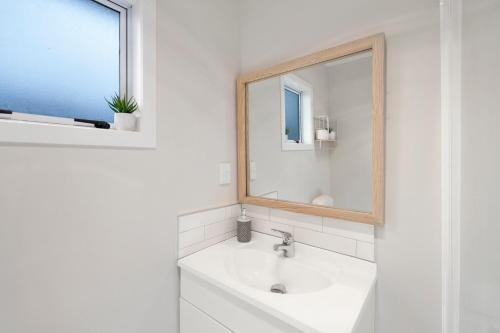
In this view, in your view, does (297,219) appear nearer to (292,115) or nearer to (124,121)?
(292,115)

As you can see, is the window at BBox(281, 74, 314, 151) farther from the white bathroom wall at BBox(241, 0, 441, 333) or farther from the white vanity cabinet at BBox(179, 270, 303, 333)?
the white vanity cabinet at BBox(179, 270, 303, 333)

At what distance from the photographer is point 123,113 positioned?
0.89 meters

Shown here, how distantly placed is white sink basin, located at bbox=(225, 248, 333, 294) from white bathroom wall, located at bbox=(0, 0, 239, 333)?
292mm

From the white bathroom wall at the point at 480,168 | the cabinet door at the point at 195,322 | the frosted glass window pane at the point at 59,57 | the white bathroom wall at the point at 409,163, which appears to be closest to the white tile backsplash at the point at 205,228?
the cabinet door at the point at 195,322

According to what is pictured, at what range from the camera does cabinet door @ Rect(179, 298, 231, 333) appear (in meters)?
0.87

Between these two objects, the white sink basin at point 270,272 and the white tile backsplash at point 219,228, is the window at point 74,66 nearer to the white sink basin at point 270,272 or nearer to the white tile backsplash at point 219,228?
the white tile backsplash at point 219,228

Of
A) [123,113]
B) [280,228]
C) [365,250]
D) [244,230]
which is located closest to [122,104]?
[123,113]

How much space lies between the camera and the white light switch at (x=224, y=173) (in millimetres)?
1248

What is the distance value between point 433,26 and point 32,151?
136 centimetres

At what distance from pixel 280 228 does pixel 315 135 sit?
1.70 feet

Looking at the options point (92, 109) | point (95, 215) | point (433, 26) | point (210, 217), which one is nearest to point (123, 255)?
point (95, 215)

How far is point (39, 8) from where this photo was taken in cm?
80

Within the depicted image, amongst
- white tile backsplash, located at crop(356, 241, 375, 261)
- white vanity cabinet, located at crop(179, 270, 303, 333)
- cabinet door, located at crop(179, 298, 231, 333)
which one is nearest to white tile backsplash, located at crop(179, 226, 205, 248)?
white vanity cabinet, located at crop(179, 270, 303, 333)

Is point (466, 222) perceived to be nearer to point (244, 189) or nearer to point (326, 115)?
point (326, 115)
